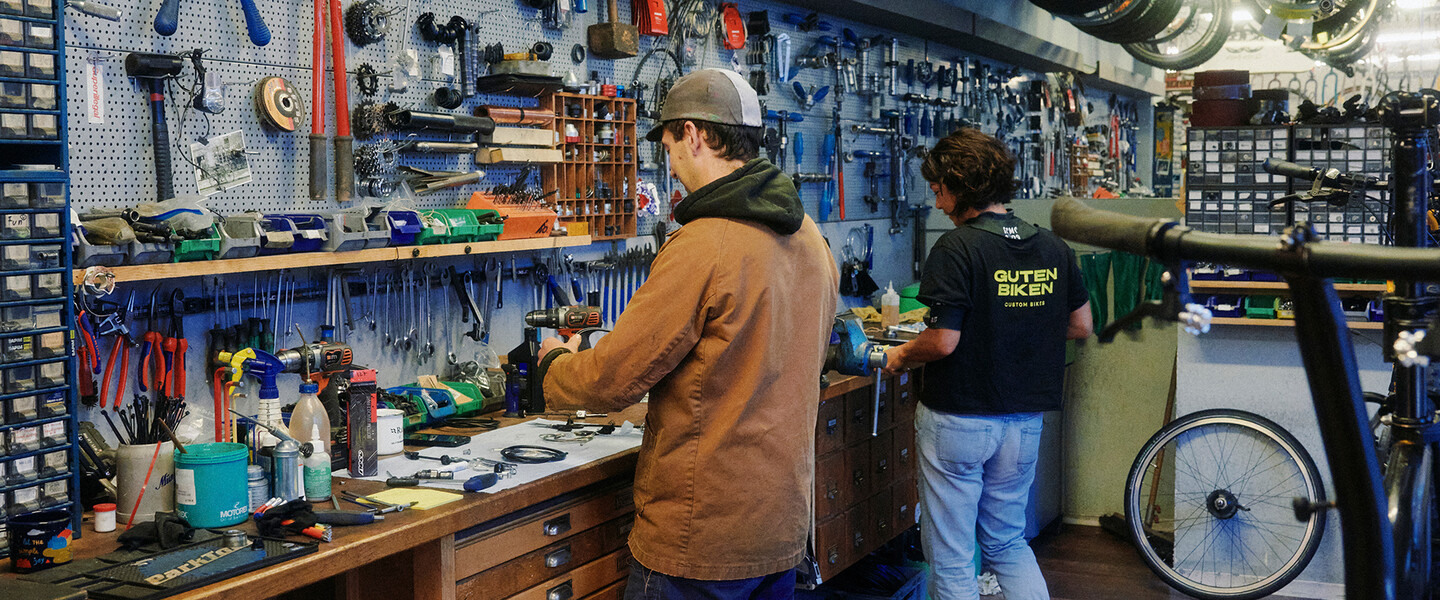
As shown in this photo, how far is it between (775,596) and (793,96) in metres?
3.14

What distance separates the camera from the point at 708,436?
2160 millimetres

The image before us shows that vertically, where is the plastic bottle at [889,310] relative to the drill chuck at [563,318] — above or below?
below

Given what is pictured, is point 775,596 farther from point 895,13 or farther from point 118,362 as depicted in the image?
point 895,13

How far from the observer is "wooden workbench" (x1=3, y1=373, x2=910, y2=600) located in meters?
1.89

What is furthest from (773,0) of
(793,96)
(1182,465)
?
(1182,465)

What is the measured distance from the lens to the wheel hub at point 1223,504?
4.34 meters

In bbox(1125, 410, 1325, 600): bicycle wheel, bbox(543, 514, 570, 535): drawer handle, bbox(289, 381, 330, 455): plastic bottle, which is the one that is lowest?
bbox(1125, 410, 1325, 600): bicycle wheel

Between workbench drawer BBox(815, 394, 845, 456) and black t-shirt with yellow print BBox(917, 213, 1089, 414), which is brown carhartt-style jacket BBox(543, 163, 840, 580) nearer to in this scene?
black t-shirt with yellow print BBox(917, 213, 1089, 414)

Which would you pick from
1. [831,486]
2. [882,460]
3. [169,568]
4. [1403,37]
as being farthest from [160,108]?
[1403,37]

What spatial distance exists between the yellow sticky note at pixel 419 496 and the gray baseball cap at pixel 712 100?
91 cm

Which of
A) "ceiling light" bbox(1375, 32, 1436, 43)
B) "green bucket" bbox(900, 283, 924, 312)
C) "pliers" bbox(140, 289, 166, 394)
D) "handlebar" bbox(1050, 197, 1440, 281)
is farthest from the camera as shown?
"ceiling light" bbox(1375, 32, 1436, 43)

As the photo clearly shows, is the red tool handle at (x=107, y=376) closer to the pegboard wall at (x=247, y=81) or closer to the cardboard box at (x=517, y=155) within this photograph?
the pegboard wall at (x=247, y=81)

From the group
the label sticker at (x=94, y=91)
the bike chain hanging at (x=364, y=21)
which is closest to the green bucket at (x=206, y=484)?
the label sticker at (x=94, y=91)

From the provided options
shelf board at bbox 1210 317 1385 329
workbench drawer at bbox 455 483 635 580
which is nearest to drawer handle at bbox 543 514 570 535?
workbench drawer at bbox 455 483 635 580
